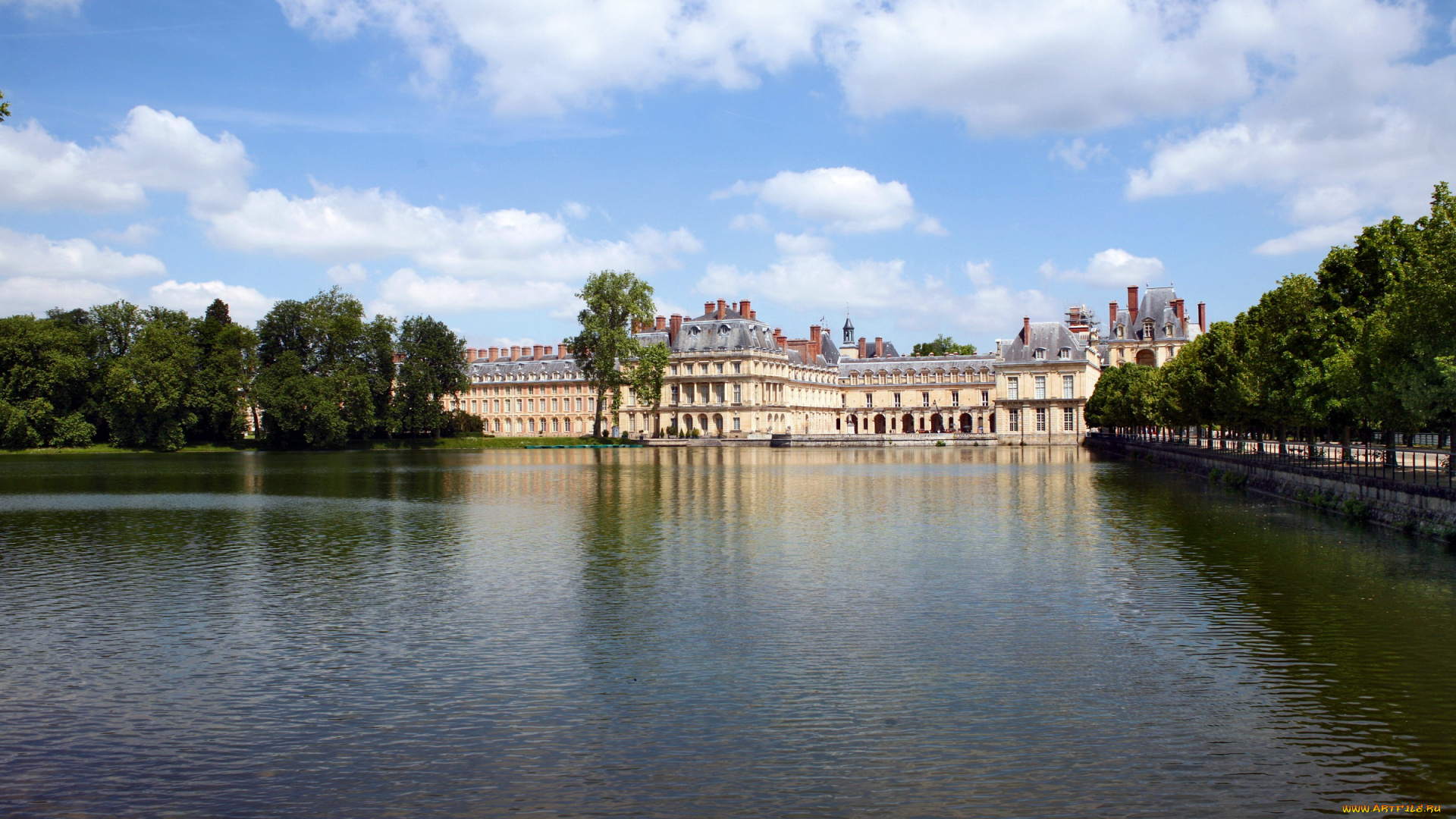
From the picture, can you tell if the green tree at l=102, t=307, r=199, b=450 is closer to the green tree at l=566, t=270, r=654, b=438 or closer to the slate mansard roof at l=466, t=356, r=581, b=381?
the green tree at l=566, t=270, r=654, b=438

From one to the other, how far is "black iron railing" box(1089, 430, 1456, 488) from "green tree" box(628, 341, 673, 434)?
4365 cm

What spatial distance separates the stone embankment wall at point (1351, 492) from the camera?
70.9ft

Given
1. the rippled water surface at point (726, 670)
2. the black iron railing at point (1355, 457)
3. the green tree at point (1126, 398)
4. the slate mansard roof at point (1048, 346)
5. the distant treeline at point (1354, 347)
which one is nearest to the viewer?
the rippled water surface at point (726, 670)

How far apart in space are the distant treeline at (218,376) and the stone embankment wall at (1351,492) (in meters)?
59.0

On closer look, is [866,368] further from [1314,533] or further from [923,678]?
[923,678]

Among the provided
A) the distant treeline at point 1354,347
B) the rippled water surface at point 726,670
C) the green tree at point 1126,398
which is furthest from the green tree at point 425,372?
the rippled water surface at point 726,670

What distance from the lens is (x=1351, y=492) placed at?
87.6 feet

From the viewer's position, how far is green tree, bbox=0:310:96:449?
71.9m

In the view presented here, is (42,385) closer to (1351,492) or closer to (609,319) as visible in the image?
(609,319)

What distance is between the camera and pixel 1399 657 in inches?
496

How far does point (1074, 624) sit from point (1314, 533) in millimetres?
12036

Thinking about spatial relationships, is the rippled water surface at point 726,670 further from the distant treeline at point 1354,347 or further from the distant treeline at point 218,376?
the distant treeline at point 218,376

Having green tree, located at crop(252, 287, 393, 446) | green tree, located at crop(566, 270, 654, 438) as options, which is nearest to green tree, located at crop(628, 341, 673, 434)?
green tree, located at crop(566, 270, 654, 438)

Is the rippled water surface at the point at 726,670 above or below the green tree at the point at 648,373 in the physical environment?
below
